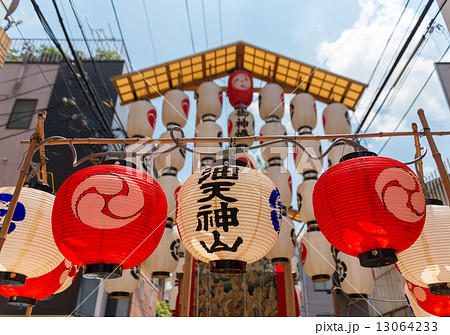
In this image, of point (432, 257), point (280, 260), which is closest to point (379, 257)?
point (432, 257)

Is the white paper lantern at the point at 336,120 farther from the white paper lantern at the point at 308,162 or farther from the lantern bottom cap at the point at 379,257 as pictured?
the lantern bottom cap at the point at 379,257

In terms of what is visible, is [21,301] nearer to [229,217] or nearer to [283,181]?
[229,217]

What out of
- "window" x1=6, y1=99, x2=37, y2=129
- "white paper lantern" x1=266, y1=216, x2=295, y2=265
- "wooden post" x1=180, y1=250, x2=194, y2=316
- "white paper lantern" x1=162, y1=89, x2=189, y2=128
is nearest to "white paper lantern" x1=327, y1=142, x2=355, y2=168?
"white paper lantern" x1=266, y1=216, x2=295, y2=265

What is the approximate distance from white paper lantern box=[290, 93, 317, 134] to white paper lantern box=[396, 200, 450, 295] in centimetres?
366

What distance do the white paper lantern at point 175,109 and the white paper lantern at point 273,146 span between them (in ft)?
5.09

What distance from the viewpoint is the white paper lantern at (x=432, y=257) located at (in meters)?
2.01

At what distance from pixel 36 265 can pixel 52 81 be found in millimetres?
10014

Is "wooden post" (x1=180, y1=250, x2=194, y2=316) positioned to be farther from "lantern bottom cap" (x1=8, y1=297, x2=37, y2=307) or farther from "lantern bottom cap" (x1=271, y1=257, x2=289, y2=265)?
"lantern bottom cap" (x1=8, y1=297, x2=37, y2=307)

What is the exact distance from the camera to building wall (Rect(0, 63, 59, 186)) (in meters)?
8.76

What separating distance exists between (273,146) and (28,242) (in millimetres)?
4072

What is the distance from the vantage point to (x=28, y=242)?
78.5 inches

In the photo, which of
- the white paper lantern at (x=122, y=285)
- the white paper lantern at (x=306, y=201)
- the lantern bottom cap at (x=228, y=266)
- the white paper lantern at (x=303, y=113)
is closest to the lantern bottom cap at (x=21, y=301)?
the lantern bottom cap at (x=228, y=266)

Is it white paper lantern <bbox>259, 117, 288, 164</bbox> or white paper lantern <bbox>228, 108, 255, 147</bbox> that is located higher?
white paper lantern <bbox>228, 108, 255, 147</bbox>
